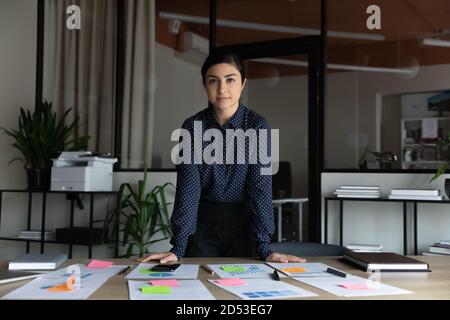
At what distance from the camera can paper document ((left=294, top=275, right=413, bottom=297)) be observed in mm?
1180

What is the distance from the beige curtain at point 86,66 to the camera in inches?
180

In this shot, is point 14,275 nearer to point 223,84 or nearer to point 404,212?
point 223,84

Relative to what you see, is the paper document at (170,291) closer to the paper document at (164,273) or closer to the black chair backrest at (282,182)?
the paper document at (164,273)

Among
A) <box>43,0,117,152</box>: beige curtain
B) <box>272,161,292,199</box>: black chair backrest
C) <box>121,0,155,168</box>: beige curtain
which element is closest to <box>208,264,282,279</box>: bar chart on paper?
<box>121,0,155,168</box>: beige curtain

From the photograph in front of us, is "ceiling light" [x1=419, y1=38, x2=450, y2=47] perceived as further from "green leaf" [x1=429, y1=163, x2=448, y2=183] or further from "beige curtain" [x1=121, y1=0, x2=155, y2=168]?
"beige curtain" [x1=121, y1=0, x2=155, y2=168]

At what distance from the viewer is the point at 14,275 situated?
1.37 metres

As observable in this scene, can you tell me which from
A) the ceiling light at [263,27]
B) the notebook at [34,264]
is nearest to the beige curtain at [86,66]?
the ceiling light at [263,27]

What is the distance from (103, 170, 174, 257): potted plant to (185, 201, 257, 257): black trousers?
1.81 m

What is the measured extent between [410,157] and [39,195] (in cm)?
411

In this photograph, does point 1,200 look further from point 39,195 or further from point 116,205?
point 116,205

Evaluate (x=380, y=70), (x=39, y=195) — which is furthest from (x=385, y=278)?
(x=380, y=70)

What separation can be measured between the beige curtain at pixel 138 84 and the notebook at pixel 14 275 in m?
2.97

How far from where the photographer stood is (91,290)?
3.93ft

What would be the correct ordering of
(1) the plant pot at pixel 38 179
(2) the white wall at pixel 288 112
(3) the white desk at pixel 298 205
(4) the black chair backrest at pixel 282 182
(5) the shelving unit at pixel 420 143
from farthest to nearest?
(4) the black chair backrest at pixel 282 182, (2) the white wall at pixel 288 112, (5) the shelving unit at pixel 420 143, (3) the white desk at pixel 298 205, (1) the plant pot at pixel 38 179
